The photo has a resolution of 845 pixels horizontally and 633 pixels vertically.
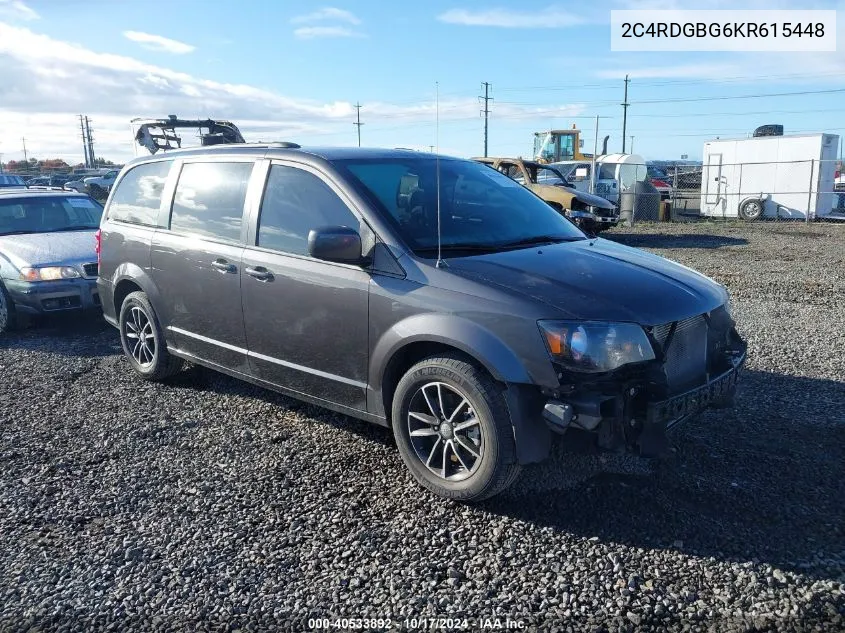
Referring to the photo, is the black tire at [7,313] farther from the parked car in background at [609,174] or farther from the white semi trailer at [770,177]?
the white semi trailer at [770,177]

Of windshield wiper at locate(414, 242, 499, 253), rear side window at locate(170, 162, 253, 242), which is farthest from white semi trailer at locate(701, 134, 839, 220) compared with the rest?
rear side window at locate(170, 162, 253, 242)

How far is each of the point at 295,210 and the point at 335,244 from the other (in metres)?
0.77

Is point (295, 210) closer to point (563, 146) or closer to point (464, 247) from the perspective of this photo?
point (464, 247)

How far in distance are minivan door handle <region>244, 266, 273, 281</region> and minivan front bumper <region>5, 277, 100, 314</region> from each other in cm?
371

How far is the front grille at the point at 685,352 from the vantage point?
339cm

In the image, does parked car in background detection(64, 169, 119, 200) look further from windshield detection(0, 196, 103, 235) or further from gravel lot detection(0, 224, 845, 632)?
gravel lot detection(0, 224, 845, 632)

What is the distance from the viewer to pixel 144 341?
5.72 meters

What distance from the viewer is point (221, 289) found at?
4.67 metres

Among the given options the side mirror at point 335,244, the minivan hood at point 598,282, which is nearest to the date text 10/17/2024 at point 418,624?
the minivan hood at point 598,282

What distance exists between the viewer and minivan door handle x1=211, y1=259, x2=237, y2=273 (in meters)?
4.57

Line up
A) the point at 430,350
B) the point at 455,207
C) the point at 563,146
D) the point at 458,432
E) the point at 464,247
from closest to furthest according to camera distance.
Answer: the point at 458,432 → the point at 430,350 → the point at 464,247 → the point at 455,207 → the point at 563,146

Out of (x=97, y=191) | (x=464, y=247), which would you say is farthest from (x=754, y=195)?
(x=97, y=191)

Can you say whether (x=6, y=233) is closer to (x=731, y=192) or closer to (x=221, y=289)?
(x=221, y=289)

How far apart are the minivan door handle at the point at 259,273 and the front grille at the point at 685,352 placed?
2345mm
